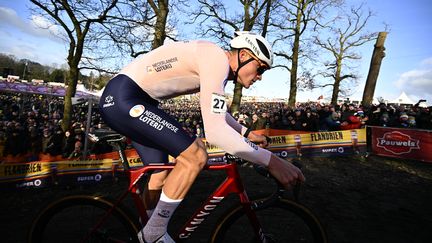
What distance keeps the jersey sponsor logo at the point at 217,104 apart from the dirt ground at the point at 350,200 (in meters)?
2.22

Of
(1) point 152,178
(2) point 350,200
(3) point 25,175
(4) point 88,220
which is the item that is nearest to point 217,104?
(1) point 152,178

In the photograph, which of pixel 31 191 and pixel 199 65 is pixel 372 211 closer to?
A: pixel 199 65

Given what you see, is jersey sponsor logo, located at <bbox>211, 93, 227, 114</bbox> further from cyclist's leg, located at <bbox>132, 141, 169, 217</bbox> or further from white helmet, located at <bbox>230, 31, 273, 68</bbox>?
cyclist's leg, located at <bbox>132, 141, 169, 217</bbox>

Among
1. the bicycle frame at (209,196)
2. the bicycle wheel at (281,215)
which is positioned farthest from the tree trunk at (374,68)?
the bicycle frame at (209,196)

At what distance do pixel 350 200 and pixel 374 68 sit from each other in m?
15.5

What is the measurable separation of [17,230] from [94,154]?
6.37 m

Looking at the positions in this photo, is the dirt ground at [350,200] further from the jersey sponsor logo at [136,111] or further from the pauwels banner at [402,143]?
the jersey sponsor logo at [136,111]

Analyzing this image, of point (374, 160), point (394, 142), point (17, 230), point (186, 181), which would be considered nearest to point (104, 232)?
point (186, 181)

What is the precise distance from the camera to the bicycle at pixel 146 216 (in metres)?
2.51

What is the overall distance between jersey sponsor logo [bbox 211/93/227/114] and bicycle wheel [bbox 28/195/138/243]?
1203mm

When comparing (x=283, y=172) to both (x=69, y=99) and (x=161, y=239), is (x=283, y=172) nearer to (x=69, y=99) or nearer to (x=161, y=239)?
(x=161, y=239)

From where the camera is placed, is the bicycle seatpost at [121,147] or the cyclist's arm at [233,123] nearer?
the bicycle seatpost at [121,147]

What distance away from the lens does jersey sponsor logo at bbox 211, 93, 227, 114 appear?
7.15 feet

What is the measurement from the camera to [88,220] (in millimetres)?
2740
